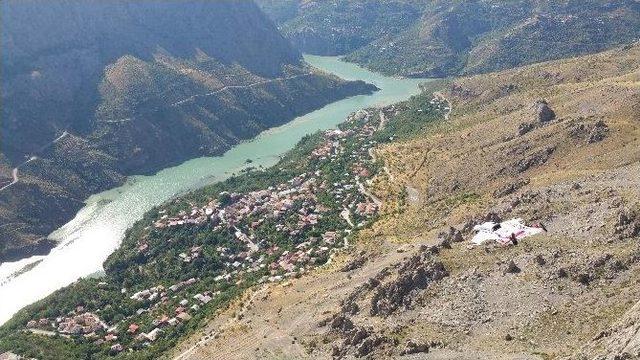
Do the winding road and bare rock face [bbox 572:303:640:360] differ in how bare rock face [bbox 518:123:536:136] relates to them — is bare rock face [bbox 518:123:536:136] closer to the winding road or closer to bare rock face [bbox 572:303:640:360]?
bare rock face [bbox 572:303:640:360]

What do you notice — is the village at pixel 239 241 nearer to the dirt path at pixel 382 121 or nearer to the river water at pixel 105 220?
the river water at pixel 105 220

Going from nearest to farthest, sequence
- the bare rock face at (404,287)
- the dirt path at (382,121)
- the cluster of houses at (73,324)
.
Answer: the bare rock face at (404,287) < the cluster of houses at (73,324) < the dirt path at (382,121)

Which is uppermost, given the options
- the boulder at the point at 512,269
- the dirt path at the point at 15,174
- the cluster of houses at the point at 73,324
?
the dirt path at the point at 15,174

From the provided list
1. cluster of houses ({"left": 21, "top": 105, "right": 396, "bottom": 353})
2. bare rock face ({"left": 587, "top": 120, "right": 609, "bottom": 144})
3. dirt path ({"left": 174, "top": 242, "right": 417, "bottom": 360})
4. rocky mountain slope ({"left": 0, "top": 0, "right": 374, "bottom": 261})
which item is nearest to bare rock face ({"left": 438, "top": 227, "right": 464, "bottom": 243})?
dirt path ({"left": 174, "top": 242, "right": 417, "bottom": 360})

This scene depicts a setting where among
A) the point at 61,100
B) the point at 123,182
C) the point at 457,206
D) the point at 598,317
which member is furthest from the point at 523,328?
the point at 61,100

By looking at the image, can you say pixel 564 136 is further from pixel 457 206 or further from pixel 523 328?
pixel 523 328

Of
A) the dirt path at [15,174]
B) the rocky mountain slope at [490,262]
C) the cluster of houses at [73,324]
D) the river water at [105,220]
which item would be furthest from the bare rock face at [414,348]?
the dirt path at [15,174]

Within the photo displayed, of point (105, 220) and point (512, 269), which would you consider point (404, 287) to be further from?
point (105, 220)
